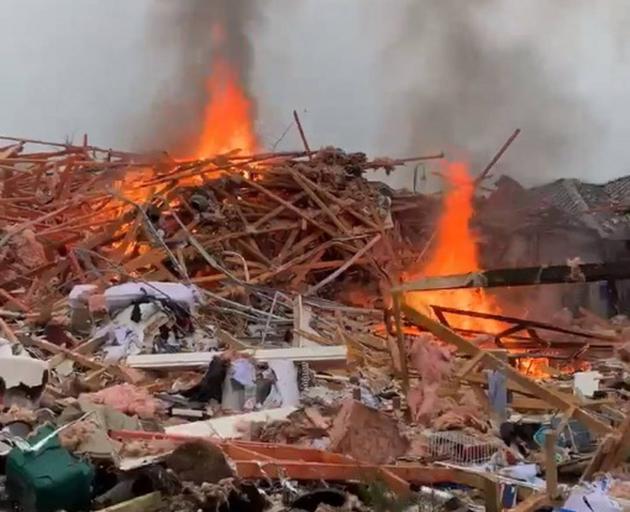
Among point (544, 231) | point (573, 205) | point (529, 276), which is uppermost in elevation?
point (573, 205)

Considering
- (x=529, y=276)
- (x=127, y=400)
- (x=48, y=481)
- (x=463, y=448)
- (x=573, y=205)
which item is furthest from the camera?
(x=573, y=205)

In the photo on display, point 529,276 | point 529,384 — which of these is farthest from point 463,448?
point 529,276

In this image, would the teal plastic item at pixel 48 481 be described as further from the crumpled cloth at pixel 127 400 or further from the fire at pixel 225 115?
the fire at pixel 225 115

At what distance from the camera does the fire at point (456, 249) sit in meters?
12.0

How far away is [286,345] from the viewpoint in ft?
29.6

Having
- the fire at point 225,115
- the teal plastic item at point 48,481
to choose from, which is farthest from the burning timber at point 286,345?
the fire at point 225,115

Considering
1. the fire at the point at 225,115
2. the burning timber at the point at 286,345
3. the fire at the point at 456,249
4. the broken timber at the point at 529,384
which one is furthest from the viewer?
the fire at the point at 225,115

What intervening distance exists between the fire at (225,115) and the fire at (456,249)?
353cm

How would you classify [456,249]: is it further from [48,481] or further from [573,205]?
[48,481]

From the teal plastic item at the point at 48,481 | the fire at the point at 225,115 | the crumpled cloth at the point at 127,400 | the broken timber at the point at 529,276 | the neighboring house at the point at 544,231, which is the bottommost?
the teal plastic item at the point at 48,481

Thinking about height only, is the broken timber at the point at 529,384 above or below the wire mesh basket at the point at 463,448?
above

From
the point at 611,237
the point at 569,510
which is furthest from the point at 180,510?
the point at 611,237

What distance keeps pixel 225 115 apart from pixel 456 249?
5276 mm

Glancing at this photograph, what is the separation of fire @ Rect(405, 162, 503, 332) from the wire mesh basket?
5561mm
